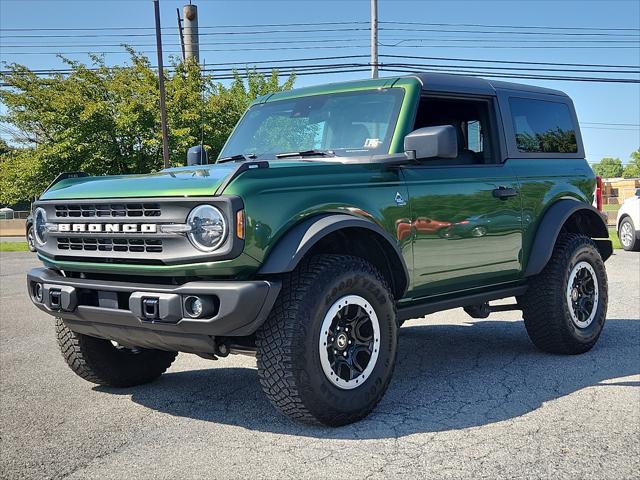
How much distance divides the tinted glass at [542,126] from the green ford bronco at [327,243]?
0.09 ft

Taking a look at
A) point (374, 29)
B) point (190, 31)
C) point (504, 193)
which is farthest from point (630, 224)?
point (190, 31)

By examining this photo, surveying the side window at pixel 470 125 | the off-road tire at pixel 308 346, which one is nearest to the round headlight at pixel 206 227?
the off-road tire at pixel 308 346

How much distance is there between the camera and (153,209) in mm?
3928

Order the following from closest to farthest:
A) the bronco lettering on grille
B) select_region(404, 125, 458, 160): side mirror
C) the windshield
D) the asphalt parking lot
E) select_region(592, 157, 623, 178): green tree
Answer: the asphalt parking lot < the bronco lettering on grille < select_region(404, 125, 458, 160): side mirror < the windshield < select_region(592, 157, 623, 178): green tree

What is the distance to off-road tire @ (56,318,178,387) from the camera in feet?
16.0

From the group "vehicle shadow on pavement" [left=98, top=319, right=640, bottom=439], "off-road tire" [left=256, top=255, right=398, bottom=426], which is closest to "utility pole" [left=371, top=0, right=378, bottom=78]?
"vehicle shadow on pavement" [left=98, top=319, right=640, bottom=439]

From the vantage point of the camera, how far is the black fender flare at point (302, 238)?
383 cm

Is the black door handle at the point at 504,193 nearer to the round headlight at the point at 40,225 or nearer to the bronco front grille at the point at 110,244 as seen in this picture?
the bronco front grille at the point at 110,244

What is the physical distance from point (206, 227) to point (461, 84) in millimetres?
2572

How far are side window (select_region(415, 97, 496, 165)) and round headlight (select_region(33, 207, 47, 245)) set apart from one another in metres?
2.78

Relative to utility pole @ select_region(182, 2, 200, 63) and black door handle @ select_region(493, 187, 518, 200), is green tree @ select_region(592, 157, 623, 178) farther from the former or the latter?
black door handle @ select_region(493, 187, 518, 200)

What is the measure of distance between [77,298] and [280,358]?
1.24m

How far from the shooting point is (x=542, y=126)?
6.17 m

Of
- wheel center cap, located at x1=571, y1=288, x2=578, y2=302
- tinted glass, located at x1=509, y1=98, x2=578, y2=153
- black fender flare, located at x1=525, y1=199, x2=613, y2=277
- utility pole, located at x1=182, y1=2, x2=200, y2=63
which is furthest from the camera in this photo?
utility pole, located at x1=182, y1=2, x2=200, y2=63
